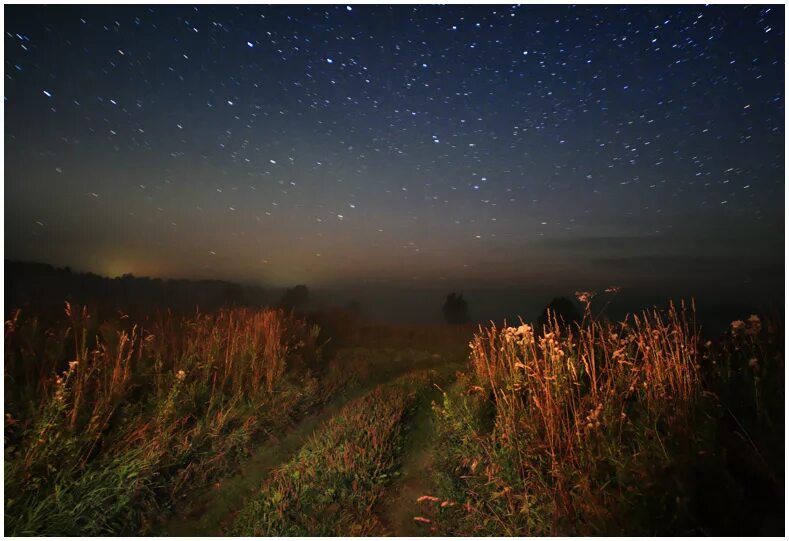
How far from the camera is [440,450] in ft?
15.8

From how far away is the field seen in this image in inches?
107

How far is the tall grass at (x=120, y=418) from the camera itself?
3.40 metres

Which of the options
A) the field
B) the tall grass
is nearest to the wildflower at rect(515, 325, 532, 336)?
the field

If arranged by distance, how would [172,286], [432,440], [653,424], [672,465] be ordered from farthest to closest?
1. [172,286]
2. [432,440]
3. [653,424]
4. [672,465]

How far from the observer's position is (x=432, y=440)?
5207mm

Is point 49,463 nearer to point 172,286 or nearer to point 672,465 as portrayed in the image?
point 672,465

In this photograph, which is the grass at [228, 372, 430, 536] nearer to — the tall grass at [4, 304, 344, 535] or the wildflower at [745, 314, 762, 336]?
the tall grass at [4, 304, 344, 535]

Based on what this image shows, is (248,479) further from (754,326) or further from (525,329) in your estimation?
(754,326)

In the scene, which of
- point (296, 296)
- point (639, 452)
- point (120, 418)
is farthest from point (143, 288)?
point (639, 452)

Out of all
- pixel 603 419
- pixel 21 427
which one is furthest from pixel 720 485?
pixel 21 427

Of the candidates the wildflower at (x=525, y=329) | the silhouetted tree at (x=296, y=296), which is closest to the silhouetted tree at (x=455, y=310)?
the silhouetted tree at (x=296, y=296)

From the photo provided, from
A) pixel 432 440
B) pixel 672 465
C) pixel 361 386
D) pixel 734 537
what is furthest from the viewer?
pixel 361 386

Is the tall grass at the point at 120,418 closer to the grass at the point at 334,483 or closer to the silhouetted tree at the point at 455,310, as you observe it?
the grass at the point at 334,483

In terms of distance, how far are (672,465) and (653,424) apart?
3.65 ft
